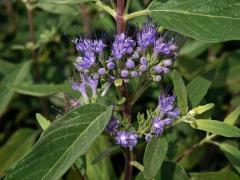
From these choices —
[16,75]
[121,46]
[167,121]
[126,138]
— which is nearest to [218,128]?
[167,121]

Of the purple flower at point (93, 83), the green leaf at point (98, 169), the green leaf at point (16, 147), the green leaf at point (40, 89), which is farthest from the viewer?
the green leaf at point (16, 147)

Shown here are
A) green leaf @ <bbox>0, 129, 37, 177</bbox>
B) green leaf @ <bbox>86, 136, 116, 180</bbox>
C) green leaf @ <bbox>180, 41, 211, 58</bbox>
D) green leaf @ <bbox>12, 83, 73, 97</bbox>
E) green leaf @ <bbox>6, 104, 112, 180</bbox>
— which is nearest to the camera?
green leaf @ <bbox>6, 104, 112, 180</bbox>

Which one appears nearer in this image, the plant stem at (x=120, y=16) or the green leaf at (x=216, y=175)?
the plant stem at (x=120, y=16)

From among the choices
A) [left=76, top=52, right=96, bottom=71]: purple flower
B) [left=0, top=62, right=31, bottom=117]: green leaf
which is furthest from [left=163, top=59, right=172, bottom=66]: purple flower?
[left=0, top=62, right=31, bottom=117]: green leaf

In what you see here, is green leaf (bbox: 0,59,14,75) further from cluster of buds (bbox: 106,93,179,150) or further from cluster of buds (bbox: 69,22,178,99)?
cluster of buds (bbox: 106,93,179,150)

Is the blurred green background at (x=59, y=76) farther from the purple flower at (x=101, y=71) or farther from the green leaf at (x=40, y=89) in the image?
the purple flower at (x=101, y=71)

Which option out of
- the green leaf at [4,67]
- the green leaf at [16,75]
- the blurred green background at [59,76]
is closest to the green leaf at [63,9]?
the blurred green background at [59,76]

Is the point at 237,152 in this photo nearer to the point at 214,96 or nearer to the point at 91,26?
the point at 214,96
